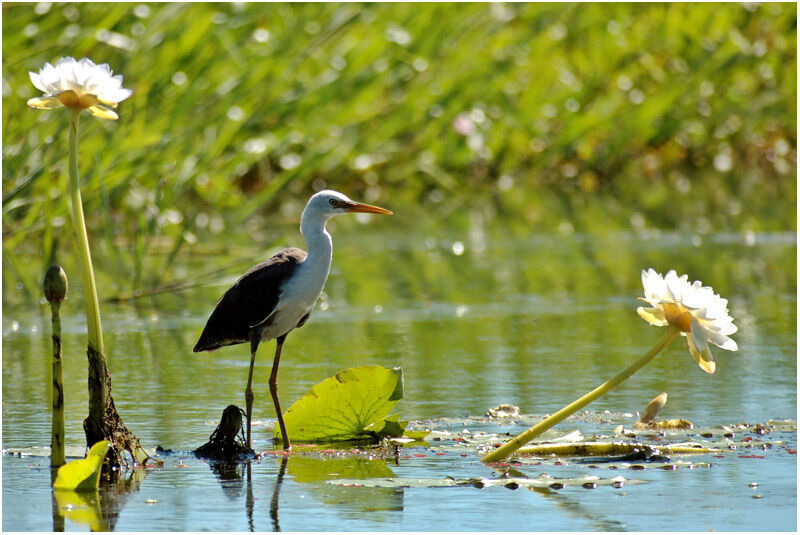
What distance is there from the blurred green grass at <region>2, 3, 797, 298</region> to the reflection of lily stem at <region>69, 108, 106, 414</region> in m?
1.87

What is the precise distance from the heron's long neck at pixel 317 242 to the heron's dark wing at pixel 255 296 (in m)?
0.07

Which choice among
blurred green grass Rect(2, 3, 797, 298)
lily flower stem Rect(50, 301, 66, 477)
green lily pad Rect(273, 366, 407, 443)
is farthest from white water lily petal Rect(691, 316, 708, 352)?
blurred green grass Rect(2, 3, 797, 298)

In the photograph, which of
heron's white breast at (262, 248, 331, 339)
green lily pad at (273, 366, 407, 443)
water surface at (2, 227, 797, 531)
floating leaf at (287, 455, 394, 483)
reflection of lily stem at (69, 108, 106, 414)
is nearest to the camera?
water surface at (2, 227, 797, 531)

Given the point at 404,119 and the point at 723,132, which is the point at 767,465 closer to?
the point at 404,119

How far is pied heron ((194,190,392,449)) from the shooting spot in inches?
186

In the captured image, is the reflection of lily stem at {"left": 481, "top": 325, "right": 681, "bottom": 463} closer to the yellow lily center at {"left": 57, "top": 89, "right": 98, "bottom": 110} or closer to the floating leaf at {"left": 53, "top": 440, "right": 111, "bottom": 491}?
the floating leaf at {"left": 53, "top": 440, "right": 111, "bottom": 491}

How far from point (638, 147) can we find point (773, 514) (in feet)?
42.9

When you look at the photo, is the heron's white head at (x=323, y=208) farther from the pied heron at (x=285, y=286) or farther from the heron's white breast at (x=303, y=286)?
the heron's white breast at (x=303, y=286)

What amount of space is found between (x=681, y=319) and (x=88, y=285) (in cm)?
171

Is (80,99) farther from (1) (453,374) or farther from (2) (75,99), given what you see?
(1) (453,374)

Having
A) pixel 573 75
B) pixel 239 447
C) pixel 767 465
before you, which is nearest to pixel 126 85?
pixel 239 447

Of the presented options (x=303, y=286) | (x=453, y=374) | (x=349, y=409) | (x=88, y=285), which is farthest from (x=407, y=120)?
(x=88, y=285)

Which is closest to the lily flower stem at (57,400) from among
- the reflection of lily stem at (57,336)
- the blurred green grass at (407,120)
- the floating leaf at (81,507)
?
the reflection of lily stem at (57,336)

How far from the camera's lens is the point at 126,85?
9.30 meters
